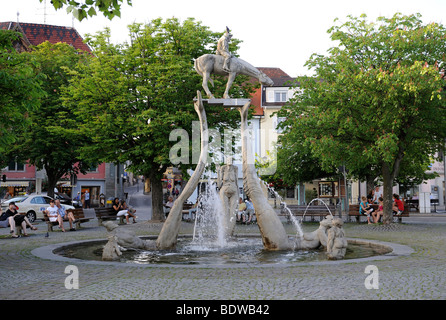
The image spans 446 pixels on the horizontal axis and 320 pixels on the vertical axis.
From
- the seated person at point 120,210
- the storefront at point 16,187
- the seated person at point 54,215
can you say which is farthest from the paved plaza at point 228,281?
the storefront at point 16,187

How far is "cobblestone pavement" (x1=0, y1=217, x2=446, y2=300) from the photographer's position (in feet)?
21.5

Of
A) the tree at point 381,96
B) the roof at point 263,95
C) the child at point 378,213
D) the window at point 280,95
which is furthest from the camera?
the window at point 280,95

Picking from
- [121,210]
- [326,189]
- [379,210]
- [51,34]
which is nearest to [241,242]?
[379,210]

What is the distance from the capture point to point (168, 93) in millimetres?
22344

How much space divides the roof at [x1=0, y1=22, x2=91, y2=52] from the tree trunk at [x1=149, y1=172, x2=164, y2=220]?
39.7 metres

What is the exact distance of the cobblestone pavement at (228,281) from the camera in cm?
656

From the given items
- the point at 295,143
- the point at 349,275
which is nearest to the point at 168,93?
the point at 295,143

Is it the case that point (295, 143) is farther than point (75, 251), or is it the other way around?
point (295, 143)

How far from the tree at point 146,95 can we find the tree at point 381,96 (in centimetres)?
531

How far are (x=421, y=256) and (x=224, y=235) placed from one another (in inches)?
251

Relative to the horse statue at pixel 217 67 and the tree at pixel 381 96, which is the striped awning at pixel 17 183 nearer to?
the tree at pixel 381 96

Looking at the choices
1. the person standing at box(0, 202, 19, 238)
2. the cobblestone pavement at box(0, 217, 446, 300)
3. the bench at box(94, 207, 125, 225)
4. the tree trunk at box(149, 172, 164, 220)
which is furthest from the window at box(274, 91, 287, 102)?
the cobblestone pavement at box(0, 217, 446, 300)

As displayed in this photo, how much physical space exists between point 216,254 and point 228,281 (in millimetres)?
4349
